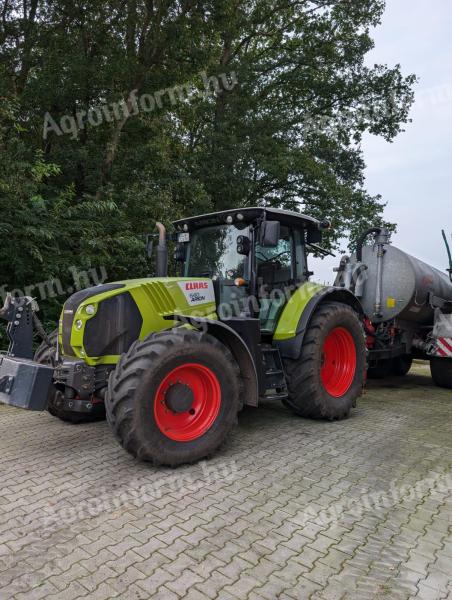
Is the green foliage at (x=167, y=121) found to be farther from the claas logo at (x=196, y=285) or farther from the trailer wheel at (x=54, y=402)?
the claas logo at (x=196, y=285)

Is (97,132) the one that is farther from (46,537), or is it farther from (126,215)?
(46,537)

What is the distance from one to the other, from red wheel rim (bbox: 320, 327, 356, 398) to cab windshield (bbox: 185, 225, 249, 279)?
1449mm

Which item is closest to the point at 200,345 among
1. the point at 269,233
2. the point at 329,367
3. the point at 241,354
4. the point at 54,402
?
the point at 241,354

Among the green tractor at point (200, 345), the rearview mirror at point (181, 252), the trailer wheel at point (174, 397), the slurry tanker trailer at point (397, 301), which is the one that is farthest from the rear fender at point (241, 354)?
the slurry tanker trailer at point (397, 301)

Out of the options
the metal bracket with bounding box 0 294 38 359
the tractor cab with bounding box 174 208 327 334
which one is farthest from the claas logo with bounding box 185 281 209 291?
the metal bracket with bounding box 0 294 38 359

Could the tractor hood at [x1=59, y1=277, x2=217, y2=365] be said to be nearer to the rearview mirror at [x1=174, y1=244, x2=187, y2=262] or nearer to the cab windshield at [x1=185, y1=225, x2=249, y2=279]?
the cab windshield at [x1=185, y1=225, x2=249, y2=279]

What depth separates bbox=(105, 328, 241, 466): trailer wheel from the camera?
342 centimetres

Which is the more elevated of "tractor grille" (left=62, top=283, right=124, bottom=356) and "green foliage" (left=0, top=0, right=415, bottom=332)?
"green foliage" (left=0, top=0, right=415, bottom=332)

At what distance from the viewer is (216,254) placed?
5.01 meters

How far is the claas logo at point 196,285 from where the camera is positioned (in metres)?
4.39

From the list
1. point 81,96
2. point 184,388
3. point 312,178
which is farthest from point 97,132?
point 184,388

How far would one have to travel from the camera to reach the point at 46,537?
270cm

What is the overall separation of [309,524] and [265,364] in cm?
190

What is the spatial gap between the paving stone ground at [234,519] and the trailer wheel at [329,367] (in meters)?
0.40
